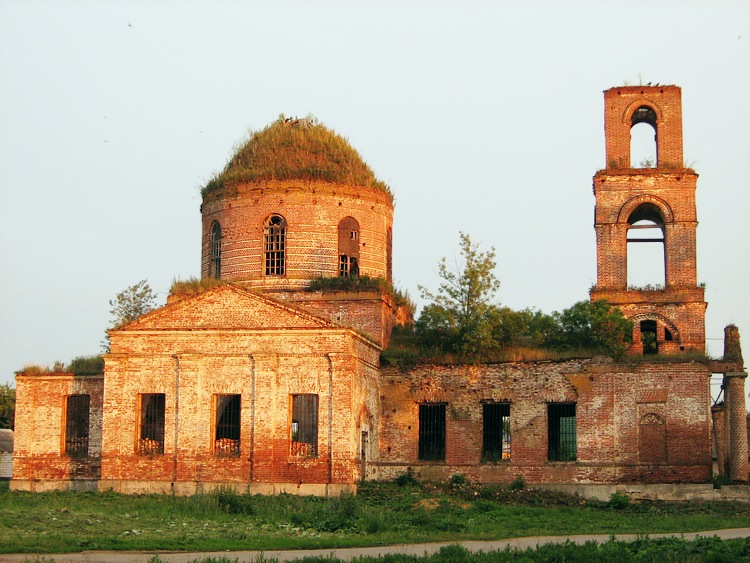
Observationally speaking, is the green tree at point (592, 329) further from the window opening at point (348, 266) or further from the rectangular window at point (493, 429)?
the window opening at point (348, 266)

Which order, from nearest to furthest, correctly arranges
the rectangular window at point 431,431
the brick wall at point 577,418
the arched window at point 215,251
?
the brick wall at point 577,418 < the rectangular window at point 431,431 < the arched window at point 215,251

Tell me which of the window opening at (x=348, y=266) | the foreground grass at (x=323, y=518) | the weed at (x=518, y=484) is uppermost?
the window opening at (x=348, y=266)

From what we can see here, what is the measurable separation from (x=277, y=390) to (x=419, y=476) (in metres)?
4.68

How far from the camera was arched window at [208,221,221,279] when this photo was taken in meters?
35.4

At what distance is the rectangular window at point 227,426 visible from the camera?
30.4 m

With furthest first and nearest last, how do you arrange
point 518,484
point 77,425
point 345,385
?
point 77,425
point 518,484
point 345,385

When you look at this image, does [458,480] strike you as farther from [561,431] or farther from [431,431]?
[561,431]

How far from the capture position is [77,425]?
33.7 meters

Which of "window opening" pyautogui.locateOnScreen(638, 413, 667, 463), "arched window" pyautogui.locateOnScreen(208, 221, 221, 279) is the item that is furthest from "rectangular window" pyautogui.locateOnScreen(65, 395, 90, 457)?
"window opening" pyautogui.locateOnScreen(638, 413, 667, 463)

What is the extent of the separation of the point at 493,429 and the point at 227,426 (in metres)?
7.33

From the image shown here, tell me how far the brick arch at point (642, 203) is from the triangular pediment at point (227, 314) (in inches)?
357

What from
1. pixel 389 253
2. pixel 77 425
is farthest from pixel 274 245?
pixel 77 425

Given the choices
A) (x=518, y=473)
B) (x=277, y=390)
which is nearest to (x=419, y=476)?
(x=518, y=473)

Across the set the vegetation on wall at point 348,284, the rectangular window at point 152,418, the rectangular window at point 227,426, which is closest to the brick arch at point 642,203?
the vegetation on wall at point 348,284
